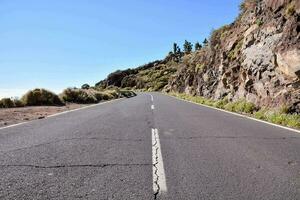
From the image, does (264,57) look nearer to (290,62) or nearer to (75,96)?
(290,62)

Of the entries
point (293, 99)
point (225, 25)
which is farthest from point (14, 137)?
point (225, 25)

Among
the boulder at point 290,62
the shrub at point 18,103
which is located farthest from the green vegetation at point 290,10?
the shrub at point 18,103

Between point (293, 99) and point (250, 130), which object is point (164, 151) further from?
point (293, 99)

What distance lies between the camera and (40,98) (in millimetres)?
23109

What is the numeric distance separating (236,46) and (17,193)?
22.1 metres

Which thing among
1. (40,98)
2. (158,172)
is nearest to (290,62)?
(158,172)

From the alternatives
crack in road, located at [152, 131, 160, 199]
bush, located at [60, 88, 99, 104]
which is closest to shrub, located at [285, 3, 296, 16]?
crack in road, located at [152, 131, 160, 199]

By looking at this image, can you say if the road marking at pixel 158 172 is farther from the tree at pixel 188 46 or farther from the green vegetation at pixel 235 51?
the tree at pixel 188 46

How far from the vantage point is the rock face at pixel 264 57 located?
549 inches

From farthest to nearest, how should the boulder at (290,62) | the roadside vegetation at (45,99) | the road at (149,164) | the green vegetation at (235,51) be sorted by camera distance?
the green vegetation at (235,51)
the roadside vegetation at (45,99)
the boulder at (290,62)
the road at (149,164)

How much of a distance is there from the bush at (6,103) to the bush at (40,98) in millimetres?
1409

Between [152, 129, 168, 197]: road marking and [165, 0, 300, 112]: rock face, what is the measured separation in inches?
321

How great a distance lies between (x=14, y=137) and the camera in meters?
8.43

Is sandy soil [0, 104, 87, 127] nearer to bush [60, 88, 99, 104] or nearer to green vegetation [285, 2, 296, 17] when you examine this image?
bush [60, 88, 99, 104]
